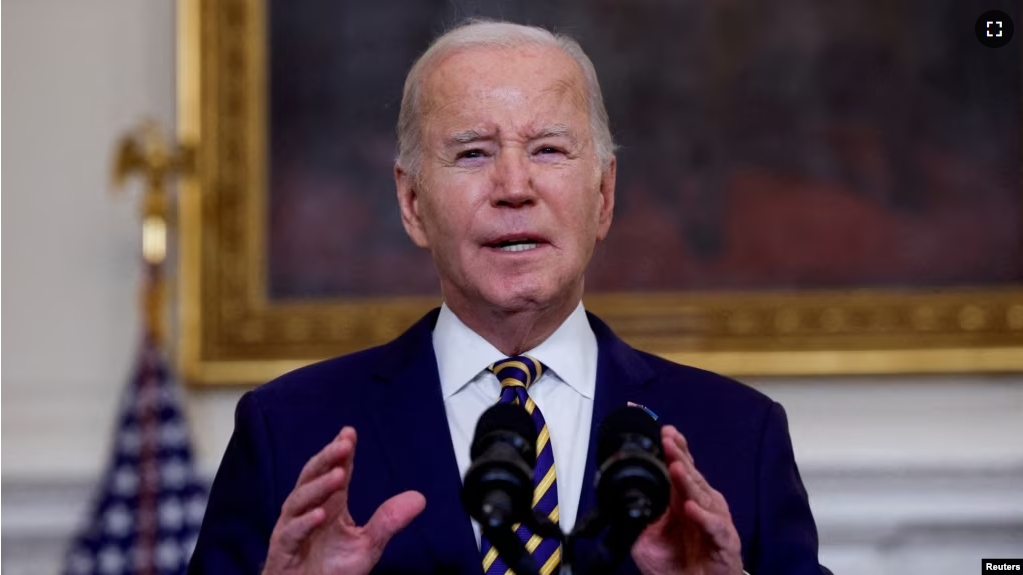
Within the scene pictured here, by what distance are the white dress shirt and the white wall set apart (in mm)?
2102

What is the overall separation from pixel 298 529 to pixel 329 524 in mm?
63

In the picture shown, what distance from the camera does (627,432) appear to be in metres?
1.50

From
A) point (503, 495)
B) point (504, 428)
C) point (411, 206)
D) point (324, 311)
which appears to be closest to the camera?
point (503, 495)

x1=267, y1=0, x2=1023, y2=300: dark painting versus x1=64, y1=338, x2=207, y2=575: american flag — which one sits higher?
x1=267, y1=0, x2=1023, y2=300: dark painting

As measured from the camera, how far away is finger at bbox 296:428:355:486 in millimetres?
1609

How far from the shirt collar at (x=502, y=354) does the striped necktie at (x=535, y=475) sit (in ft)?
0.08

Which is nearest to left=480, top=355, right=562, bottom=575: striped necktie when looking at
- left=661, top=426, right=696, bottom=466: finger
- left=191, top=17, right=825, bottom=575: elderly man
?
left=191, top=17, right=825, bottom=575: elderly man

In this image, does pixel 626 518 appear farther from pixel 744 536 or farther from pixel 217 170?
pixel 217 170

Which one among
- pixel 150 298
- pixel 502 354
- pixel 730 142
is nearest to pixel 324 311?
pixel 150 298

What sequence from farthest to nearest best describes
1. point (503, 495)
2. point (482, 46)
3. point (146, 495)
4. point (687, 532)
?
point (146, 495) → point (482, 46) → point (687, 532) → point (503, 495)

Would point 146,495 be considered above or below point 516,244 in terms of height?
below

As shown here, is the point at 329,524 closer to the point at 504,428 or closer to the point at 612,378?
the point at 504,428

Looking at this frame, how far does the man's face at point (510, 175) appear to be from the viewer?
2088 millimetres

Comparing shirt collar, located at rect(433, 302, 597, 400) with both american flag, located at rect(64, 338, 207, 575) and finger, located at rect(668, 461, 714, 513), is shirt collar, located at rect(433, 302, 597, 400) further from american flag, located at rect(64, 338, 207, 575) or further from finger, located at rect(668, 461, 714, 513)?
american flag, located at rect(64, 338, 207, 575)
